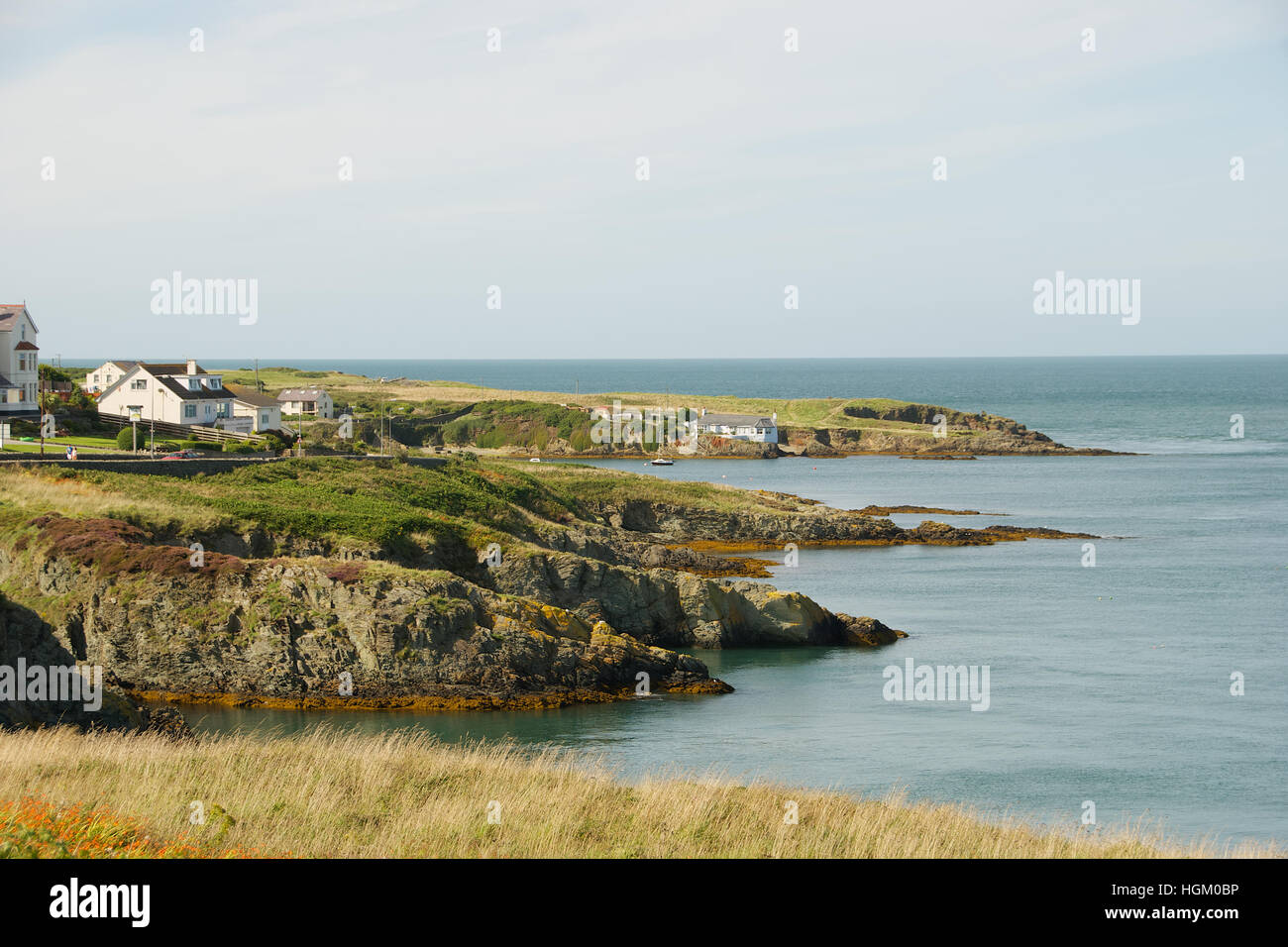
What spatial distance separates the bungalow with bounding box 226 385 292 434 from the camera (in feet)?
310

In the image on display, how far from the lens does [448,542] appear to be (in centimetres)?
5325

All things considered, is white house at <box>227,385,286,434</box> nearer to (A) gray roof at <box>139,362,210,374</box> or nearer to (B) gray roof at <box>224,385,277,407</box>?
(B) gray roof at <box>224,385,277,407</box>

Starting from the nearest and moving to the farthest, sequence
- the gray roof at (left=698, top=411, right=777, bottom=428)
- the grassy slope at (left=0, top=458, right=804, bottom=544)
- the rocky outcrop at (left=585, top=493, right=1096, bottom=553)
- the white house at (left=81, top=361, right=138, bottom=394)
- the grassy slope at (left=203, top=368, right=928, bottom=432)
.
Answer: the grassy slope at (left=0, top=458, right=804, bottom=544) → the rocky outcrop at (left=585, top=493, right=1096, bottom=553) → the white house at (left=81, top=361, right=138, bottom=394) → the gray roof at (left=698, top=411, right=777, bottom=428) → the grassy slope at (left=203, top=368, right=928, bottom=432)

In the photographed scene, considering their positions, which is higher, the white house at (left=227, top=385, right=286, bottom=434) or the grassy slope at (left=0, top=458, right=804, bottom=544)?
the white house at (left=227, top=385, right=286, bottom=434)

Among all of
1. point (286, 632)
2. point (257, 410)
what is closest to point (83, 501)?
point (286, 632)

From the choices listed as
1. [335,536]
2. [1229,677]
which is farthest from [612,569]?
[1229,677]

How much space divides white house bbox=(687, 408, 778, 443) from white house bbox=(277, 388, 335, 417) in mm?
51217

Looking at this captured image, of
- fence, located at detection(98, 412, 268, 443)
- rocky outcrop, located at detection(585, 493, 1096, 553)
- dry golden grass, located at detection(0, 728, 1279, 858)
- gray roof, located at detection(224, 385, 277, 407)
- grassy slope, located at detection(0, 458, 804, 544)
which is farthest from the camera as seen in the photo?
gray roof, located at detection(224, 385, 277, 407)

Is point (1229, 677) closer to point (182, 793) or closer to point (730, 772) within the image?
point (730, 772)

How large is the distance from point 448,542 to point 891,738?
21876 mm

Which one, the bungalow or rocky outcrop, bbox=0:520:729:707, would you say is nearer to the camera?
rocky outcrop, bbox=0:520:729:707

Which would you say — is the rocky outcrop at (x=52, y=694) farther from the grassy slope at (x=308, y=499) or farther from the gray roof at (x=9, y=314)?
the gray roof at (x=9, y=314)

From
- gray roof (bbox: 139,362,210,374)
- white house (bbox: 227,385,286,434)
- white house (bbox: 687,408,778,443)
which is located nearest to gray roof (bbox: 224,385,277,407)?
white house (bbox: 227,385,286,434)

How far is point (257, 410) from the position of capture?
9762cm
